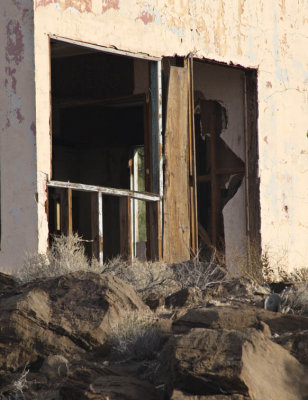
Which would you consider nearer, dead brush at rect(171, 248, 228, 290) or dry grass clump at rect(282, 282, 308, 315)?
dry grass clump at rect(282, 282, 308, 315)

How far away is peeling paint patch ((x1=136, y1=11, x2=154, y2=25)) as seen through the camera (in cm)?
1038

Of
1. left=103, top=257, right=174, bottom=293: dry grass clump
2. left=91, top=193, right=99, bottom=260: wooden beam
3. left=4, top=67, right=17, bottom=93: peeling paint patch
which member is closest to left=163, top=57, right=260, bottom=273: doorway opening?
left=91, top=193, right=99, bottom=260: wooden beam

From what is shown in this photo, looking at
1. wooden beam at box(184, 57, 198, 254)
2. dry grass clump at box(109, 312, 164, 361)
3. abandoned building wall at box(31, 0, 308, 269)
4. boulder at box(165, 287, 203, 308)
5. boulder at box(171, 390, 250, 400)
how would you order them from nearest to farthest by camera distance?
1. boulder at box(171, 390, 250, 400)
2. dry grass clump at box(109, 312, 164, 361)
3. boulder at box(165, 287, 203, 308)
4. abandoned building wall at box(31, 0, 308, 269)
5. wooden beam at box(184, 57, 198, 254)

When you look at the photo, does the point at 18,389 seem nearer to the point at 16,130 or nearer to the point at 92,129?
the point at 16,130

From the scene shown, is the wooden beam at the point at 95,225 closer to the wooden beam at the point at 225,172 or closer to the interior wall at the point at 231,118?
the interior wall at the point at 231,118

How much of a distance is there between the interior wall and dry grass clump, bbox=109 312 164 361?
5.79 metres

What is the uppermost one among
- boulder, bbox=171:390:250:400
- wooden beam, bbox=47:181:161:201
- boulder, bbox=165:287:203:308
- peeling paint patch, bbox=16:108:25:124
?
peeling paint patch, bbox=16:108:25:124

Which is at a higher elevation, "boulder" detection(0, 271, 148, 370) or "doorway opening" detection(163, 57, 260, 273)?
"doorway opening" detection(163, 57, 260, 273)

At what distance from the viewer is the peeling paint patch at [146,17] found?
10.4 m

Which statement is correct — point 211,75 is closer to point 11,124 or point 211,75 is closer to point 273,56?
point 273,56

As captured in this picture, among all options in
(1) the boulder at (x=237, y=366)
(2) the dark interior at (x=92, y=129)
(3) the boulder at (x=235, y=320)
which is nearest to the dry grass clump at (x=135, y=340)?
(3) the boulder at (x=235, y=320)

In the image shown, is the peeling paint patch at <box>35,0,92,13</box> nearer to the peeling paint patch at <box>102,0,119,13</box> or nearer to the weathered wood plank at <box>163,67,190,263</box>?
the peeling paint patch at <box>102,0,119,13</box>

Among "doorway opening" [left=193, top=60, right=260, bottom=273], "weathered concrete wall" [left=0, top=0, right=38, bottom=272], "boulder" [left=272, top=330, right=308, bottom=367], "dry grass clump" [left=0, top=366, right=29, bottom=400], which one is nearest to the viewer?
"dry grass clump" [left=0, top=366, right=29, bottom=400]

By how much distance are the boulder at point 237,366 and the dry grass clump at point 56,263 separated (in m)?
2.80
